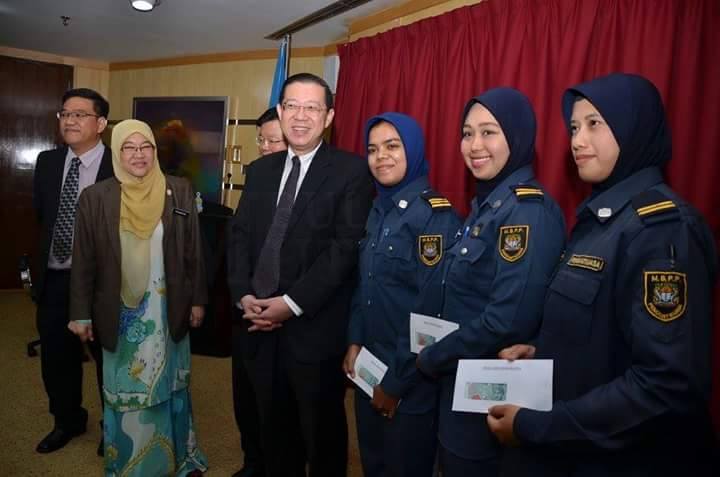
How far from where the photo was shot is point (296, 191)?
1.80m

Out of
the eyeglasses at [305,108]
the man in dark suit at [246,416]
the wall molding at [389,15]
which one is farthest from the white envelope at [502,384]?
the wall molding at [389,15]

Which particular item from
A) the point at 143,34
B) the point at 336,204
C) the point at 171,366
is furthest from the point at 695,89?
the point at 143,34

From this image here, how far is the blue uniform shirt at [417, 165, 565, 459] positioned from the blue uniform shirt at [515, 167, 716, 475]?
0.12m

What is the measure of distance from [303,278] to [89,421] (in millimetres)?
1895

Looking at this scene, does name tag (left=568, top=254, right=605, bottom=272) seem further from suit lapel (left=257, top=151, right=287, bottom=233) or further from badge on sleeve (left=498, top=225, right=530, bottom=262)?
suit lapel (left=257, top=151, right=287, bottom=233)

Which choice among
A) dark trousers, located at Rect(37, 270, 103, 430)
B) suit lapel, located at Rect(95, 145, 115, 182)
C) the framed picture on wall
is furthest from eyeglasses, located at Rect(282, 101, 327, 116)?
the framed picture on wall

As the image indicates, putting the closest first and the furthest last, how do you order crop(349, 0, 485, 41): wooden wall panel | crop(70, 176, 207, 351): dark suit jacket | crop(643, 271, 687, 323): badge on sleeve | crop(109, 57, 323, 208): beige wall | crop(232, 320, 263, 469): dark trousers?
crop(643, 271, 687, 323): badge on sleeve < crop(70, 176, 207, 351): dark suit jacket < crop(232, 320, 263, 469): dark trousers < crop(349, 0, 485, 41): wooden wall panel < crop(109, 57, 323, 208): beige wall

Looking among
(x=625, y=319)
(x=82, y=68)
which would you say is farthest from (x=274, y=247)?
(x=82, y=68)

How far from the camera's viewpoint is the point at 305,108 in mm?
1787

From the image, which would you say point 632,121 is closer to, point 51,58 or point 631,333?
point 631,333

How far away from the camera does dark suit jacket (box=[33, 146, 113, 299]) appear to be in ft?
7.79

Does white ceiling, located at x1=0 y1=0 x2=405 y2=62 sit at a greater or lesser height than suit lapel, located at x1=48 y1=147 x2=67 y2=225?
greater

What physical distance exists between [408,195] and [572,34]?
3.53ft

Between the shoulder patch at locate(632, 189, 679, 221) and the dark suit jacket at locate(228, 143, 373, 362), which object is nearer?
the shoulder patch at locate(632, 189, 679, 221)
